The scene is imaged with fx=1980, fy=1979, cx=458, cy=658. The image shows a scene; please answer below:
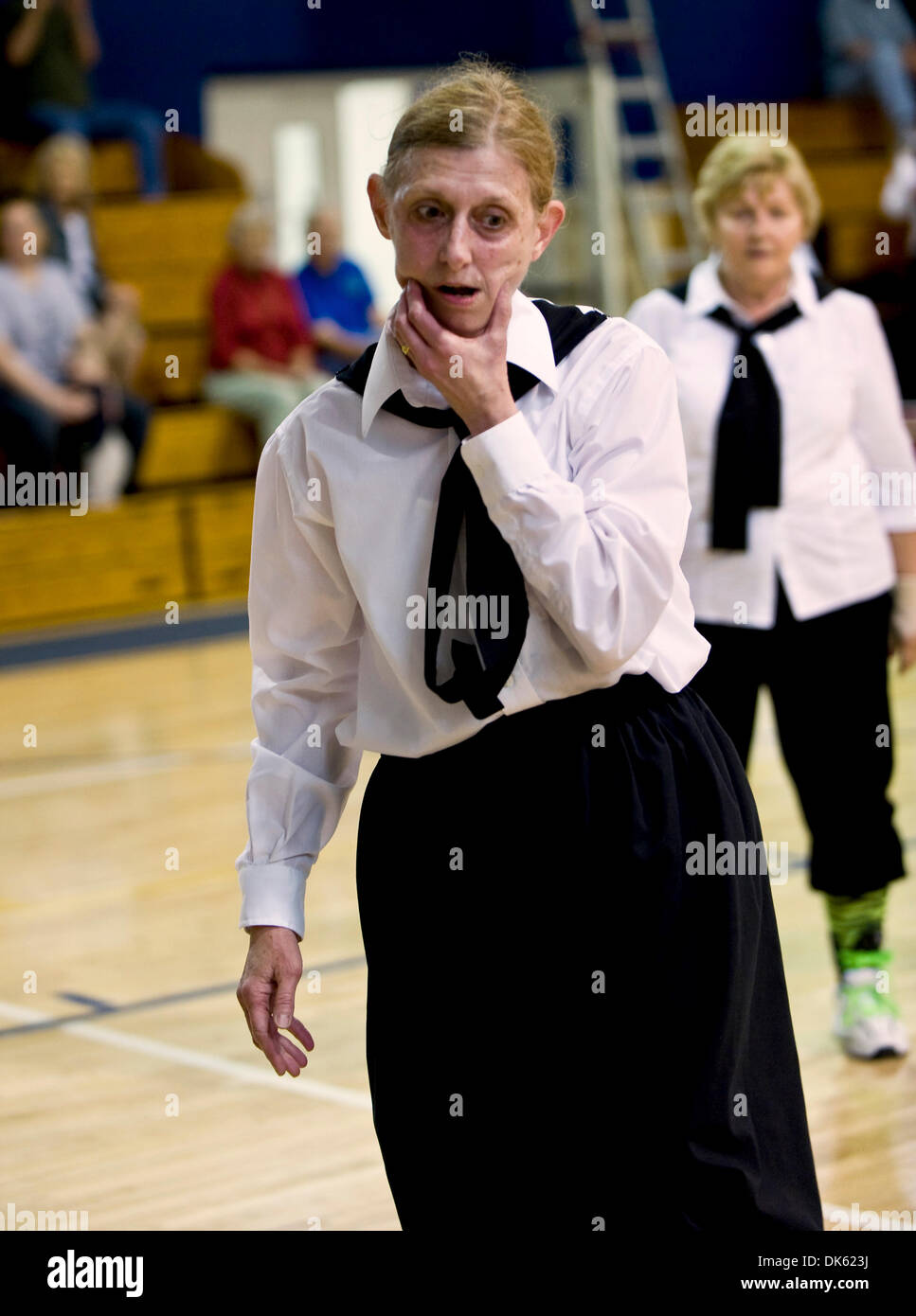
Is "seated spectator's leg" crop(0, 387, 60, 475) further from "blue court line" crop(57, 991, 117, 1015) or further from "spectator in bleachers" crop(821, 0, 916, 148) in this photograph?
"spectator in bleachers" crop(821, 0, 916, 148)

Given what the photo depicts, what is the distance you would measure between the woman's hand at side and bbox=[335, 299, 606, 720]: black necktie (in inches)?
14.3

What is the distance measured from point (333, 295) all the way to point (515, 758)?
8.86 m

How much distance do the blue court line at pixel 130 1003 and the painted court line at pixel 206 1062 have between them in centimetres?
3

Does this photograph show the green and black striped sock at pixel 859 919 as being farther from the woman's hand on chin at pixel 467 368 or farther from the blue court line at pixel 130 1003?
the woman's hand on chin at pixel 467 368

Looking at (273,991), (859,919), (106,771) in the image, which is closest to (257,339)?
(106,771)

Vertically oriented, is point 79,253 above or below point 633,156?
below

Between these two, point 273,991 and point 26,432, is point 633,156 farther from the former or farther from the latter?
point 273,991

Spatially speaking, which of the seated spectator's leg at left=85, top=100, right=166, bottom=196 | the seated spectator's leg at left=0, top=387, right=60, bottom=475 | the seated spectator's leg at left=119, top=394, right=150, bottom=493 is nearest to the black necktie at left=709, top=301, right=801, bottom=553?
the seated spectator's leg at left=0, top=387, right=60, bottom=475

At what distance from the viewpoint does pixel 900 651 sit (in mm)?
3641

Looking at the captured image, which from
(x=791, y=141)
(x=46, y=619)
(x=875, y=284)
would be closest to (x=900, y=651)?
(x=46, y=619)

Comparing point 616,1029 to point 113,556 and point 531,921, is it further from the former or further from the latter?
point 113,556

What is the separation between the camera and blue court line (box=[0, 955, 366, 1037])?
3975 millimetres

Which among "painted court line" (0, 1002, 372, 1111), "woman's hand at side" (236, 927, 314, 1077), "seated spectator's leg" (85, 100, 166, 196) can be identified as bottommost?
"painted court line" (0, 1002, 372, 1111)

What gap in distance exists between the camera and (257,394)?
9766mm
